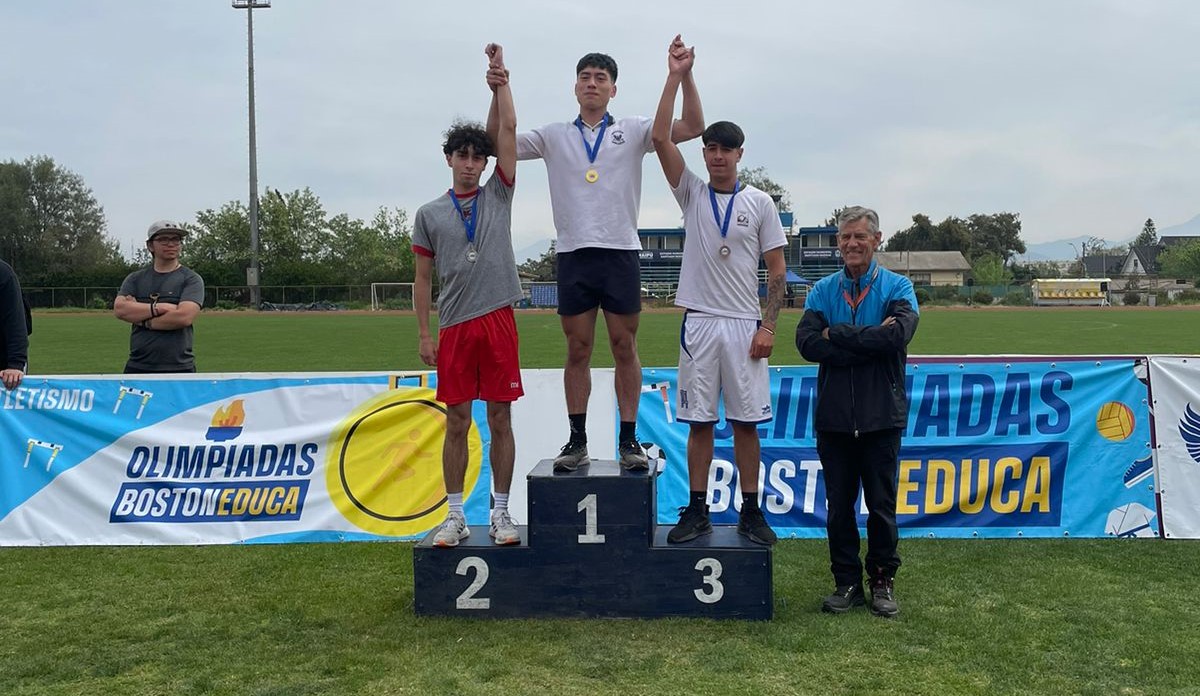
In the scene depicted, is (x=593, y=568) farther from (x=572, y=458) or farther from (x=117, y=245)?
(x=117, y=245)

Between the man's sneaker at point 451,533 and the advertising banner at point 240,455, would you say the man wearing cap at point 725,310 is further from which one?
the advertising banner at point 240,455

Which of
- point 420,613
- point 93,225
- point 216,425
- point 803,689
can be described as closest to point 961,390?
point 803,689

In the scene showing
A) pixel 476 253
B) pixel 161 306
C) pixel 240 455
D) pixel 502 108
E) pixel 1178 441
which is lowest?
pixel 240 455

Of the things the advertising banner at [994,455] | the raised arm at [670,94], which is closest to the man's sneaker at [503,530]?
the advertising banner at [994,455]

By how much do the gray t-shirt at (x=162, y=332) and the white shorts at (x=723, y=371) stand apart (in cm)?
386

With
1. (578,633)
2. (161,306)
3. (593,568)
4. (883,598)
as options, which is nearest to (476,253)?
(593,568)

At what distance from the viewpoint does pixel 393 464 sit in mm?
5977

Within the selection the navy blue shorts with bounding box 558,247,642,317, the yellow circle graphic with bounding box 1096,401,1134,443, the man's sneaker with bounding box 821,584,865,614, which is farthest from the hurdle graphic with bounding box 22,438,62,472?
the yellow circle graphic with bounding box 1096,401,1134,443

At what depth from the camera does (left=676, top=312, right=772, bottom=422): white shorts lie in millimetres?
4504

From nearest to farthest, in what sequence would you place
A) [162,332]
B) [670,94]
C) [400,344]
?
[670,94]
[162,332]
[400,344]

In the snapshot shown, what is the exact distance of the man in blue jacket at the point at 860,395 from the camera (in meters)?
4.39

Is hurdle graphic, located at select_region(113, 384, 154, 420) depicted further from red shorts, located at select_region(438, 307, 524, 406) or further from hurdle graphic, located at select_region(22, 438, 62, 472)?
red shorts, located at select_region(438, 307, 524, 406)

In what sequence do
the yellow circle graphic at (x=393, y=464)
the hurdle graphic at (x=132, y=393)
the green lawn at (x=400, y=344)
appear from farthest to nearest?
1. the green lawn at (x=400, y=344)
2. the hurdle graphic at (x=132, y=393)
3. the yellow circle graphic at (x=393, y=464)

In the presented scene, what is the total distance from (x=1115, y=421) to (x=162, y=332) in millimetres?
6855
